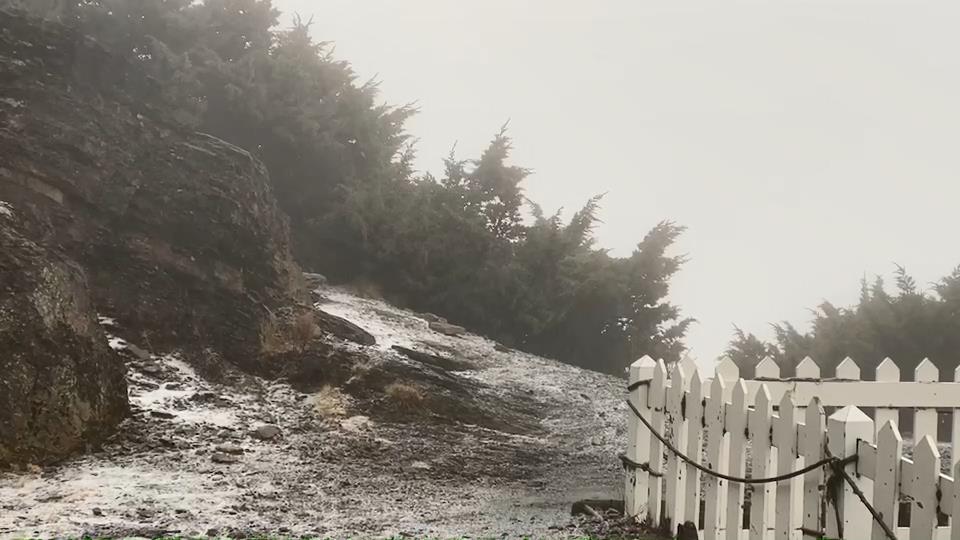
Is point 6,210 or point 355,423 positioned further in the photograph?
point 6,210

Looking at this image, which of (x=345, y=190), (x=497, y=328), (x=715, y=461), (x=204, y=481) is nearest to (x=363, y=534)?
(x=204, y=481)

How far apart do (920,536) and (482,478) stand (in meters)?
4.46

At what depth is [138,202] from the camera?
1112 cm

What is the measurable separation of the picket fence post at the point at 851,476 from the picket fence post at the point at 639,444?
1.99 m

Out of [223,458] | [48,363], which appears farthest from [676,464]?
[48,363]

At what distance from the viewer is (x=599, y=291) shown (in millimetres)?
16641

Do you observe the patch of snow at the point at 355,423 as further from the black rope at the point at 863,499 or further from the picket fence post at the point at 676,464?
the black rope at the point at 863,499

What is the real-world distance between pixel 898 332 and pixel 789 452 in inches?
410

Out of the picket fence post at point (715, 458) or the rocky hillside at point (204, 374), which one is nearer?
the picket fence post at point (715, 458)

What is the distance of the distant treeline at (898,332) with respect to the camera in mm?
12391

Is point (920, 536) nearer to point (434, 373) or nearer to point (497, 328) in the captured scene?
point (434, 373)

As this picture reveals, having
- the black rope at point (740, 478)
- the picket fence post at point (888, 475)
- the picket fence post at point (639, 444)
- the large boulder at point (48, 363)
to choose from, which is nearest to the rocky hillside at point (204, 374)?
the large boulder at point (48, 363)

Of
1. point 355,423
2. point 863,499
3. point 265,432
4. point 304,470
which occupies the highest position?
point 863,499

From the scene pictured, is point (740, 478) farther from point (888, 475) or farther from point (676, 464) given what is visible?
point (888, 475)
